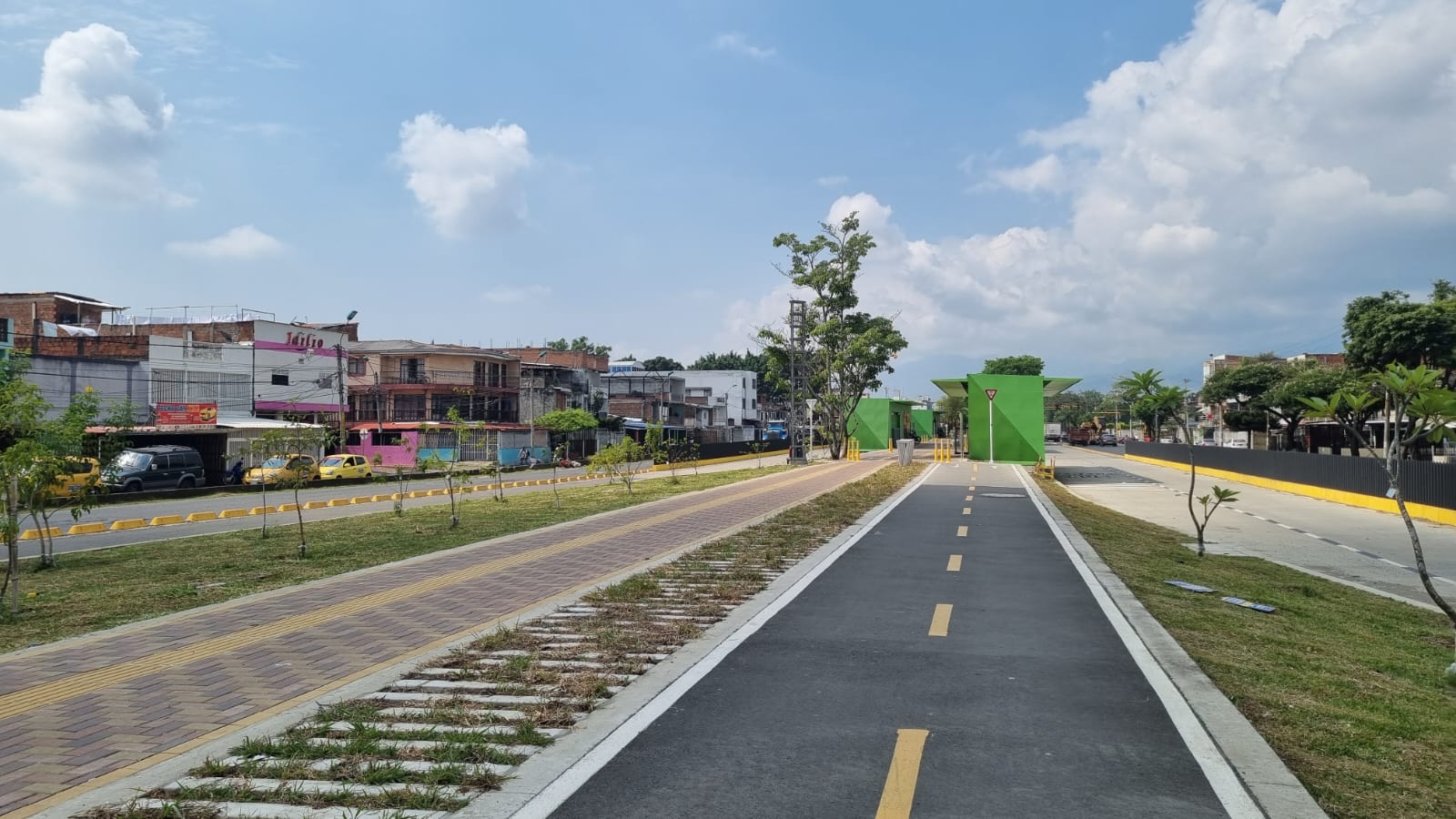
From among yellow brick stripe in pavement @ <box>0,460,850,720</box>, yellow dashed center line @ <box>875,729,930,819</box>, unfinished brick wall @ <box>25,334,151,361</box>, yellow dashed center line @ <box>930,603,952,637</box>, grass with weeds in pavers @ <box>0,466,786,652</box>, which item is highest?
unfinished brick wall @ <box>25,334,151,361</box>

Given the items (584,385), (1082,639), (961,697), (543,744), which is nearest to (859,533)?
(1082,639)

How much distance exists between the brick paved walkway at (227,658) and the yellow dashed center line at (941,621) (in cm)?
424

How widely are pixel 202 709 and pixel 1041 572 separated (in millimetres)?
9882

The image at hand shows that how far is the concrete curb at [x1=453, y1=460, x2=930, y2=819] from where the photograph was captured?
4.57 m

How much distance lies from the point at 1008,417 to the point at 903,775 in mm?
42701

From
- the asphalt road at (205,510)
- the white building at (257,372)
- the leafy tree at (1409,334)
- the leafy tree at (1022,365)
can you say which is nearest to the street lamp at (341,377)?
the white building at (257,372)

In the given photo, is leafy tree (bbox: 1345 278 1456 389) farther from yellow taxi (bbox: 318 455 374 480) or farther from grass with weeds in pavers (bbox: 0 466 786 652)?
yellow taxi (bbox: 318 455 374 480)

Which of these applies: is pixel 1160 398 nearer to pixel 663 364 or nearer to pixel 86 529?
pixel 86 529

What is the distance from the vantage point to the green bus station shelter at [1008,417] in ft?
148

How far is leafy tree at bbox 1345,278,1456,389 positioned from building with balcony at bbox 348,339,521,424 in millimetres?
53305

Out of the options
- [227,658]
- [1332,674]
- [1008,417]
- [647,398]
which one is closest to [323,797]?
[227,658]

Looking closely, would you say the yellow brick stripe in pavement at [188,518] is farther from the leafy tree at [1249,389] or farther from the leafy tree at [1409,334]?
the leafy tree at [1249,389]

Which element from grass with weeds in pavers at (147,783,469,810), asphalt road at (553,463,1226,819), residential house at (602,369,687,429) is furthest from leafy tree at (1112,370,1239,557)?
→ residential house at (602,369,687,429)

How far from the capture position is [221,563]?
546 inches
